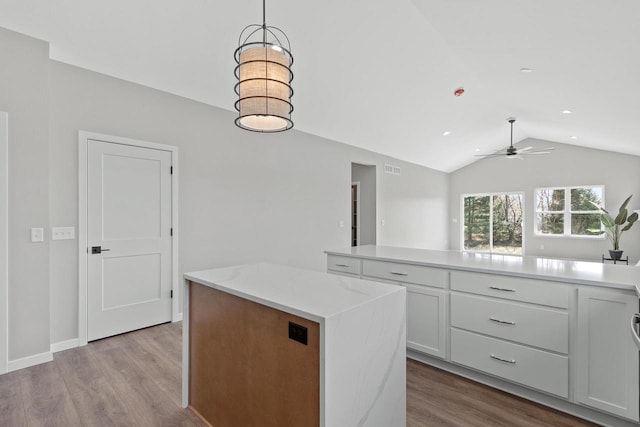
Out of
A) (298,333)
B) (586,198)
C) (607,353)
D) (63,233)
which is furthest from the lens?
(586,198)

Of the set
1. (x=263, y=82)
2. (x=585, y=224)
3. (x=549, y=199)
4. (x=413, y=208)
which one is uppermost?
(x=263, y=82)

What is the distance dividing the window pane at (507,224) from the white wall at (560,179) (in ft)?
0.72

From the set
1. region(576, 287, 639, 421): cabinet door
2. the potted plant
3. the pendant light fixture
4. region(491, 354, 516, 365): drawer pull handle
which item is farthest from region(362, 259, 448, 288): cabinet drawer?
the potted plant

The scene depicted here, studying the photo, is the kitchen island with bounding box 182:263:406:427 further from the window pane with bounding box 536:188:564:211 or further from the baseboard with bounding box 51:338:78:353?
the window pane with bounding box 536:188:564:211

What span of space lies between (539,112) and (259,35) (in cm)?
542

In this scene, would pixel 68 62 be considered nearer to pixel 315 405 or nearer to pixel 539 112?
pixel 315 405

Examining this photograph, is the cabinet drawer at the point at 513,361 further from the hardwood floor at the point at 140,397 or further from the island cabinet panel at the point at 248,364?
the island cabinet panel at the point at 248,364

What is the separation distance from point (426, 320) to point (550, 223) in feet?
26.7

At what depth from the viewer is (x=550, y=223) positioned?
8555 mm

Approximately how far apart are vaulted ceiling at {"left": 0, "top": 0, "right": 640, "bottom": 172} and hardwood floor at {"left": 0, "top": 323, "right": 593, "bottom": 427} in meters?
2.68

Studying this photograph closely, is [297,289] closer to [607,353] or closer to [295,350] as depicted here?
[295,350]

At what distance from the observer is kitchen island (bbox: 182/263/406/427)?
1222 mm

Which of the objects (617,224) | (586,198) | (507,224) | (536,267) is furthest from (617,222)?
(536,267)

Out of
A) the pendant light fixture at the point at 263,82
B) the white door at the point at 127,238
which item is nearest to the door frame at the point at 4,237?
the white door at the point at 127,238
